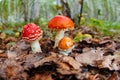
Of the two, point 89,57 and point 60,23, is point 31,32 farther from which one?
point 89,57

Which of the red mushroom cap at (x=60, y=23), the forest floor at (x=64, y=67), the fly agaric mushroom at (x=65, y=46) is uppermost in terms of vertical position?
the red mushroom cap at (x=60, y=23)

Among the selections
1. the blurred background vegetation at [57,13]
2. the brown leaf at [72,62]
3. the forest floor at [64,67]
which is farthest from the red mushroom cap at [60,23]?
the blurred background vegetation at [57,13]

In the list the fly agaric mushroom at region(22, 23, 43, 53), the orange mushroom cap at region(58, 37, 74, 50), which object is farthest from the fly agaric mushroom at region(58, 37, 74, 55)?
the fly agaric mushroom at region(22, 23, 43, 53)

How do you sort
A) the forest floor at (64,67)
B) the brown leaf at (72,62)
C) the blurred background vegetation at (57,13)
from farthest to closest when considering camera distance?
1. the blurred background vegetation at (57,13)
2. the brown leaf at (72,62)
3. the forest floor at (64,67)

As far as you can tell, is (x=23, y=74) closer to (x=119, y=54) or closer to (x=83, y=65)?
Answer: (x=83, y=65)

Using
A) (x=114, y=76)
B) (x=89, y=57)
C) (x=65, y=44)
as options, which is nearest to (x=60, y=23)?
(x=65, y=44)

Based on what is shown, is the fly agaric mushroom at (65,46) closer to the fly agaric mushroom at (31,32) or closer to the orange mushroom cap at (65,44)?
the orange mushroom cap at (65,44)

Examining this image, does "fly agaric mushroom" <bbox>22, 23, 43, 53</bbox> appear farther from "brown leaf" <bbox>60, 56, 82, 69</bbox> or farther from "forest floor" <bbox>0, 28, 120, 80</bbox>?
"brown leaf" <bbox>60, 56, 82, 69</bbox>

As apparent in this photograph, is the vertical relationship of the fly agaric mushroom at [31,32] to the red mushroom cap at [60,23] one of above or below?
below
